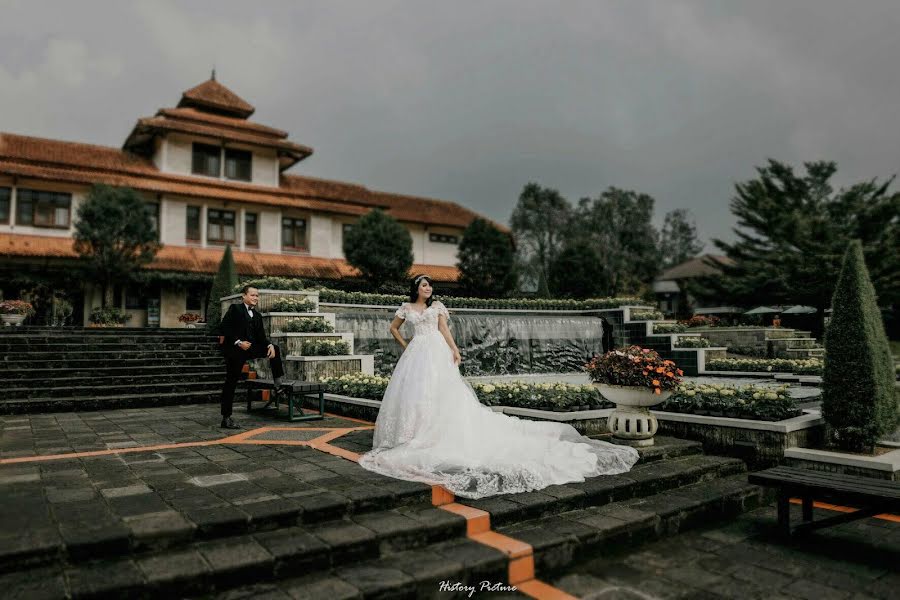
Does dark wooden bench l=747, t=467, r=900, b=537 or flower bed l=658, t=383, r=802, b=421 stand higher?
flower bed l=658, t=383, r=802, b=421

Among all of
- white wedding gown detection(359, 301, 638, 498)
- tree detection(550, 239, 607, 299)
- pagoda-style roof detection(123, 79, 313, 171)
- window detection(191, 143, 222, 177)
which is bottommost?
white wedding gown detection(359, 301, 638, 498)

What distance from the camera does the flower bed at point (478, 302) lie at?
17.4 meters

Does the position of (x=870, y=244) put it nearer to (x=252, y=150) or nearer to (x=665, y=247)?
(x=252, y=150)

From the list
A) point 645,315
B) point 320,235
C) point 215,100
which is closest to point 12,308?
point 320,235

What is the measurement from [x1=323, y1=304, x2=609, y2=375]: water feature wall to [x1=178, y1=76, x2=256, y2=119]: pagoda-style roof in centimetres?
2098

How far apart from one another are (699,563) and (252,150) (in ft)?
103

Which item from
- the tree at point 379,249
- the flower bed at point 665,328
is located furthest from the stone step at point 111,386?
the flower bed at point 665,328

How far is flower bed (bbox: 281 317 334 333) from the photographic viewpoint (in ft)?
44.2

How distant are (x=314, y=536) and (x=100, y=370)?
10.7 metres

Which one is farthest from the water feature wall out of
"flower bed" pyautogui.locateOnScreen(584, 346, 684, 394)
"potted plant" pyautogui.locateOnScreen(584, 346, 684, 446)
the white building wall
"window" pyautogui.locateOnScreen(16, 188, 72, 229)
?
"window" pyautogui.locateOnScreen(16, 188, 72, 229)

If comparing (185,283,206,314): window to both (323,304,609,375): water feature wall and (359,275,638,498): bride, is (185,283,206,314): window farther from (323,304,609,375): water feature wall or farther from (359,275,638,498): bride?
(359,275,638,498): bride

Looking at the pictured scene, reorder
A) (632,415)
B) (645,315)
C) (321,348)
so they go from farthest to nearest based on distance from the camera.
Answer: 1. (645,315)
2. (321,348)
3. (632,415)

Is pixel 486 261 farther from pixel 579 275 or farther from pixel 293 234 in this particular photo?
pixel 293 234

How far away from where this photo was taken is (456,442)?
5965 millimetres
